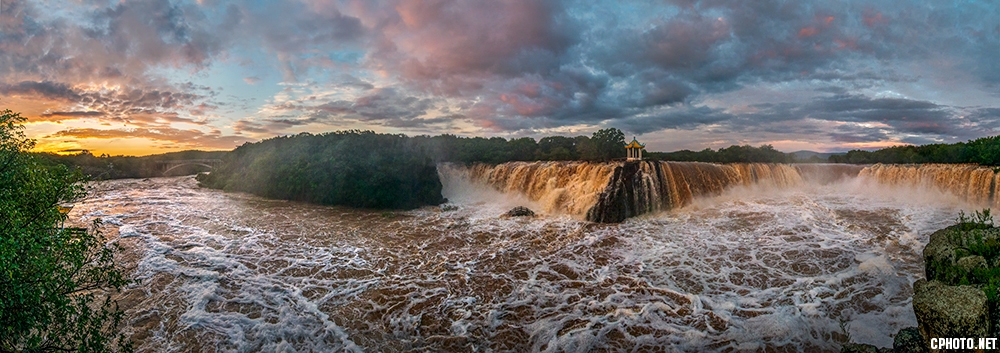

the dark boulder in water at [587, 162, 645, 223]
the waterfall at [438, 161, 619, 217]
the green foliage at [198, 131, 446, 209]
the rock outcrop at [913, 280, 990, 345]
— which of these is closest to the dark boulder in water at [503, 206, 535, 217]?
the waterfall at [438, 161, 619, 217]

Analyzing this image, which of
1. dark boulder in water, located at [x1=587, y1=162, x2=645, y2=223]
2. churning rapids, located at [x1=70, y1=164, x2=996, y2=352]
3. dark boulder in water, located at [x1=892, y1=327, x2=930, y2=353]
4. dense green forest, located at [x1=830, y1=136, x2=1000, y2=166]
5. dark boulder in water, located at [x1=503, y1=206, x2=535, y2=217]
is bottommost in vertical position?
churning rapids, located at [x1=70, y1=164, x2=996, y2=352]

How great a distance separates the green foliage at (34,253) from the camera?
343cm

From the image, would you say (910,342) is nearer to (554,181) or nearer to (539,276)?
(539,276)

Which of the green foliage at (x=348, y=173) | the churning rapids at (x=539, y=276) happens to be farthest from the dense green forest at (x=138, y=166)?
the churning rapids at (x=539, y=276)

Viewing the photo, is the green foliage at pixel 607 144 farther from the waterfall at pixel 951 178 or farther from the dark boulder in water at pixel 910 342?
the dark boulder in water at pixel 910 342

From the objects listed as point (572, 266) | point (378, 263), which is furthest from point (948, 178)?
point (378, 263)

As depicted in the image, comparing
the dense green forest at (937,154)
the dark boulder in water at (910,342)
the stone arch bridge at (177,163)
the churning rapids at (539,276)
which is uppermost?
the dense green forest at (937,154)

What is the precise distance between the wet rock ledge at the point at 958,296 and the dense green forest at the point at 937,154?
1768 centimetres

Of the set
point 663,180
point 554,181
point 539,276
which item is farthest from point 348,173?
point 663,180

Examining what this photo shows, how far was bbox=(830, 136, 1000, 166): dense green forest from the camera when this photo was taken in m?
17.8

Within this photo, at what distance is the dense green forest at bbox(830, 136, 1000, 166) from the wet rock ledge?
17.7 meters

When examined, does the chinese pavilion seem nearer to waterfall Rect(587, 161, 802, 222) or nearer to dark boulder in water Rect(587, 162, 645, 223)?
waterfall Rect(587, 161, 802, 222)

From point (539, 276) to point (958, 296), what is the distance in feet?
22.1

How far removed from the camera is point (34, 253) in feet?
11.9
